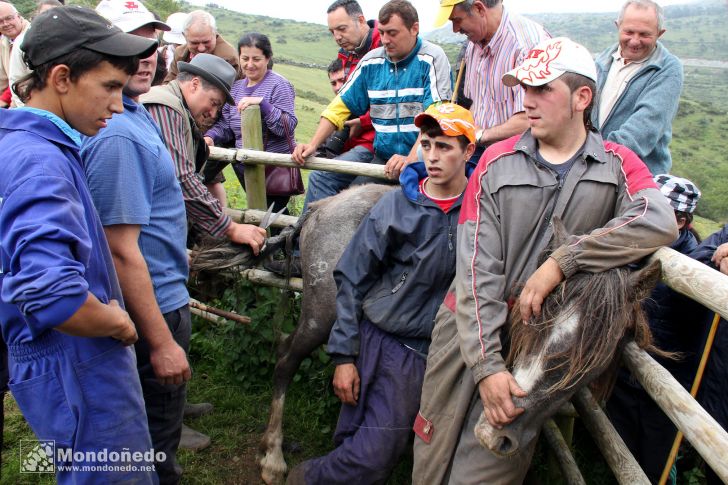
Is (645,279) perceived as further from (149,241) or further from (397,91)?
(397,91)

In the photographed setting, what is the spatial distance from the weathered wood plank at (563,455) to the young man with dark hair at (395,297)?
0.77 metres

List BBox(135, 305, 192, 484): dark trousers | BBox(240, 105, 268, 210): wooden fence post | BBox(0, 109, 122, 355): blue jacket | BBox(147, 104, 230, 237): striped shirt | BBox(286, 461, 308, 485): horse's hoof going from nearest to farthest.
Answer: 1. BBox(0, 109, 122, 355): blue jacket
2. BBox(135, 305, 192, 484): dark trousers
3. BBox(147, 104, 230, 237): striped shirt
4. BBox(286, 461, 308, 485): horse's hoof
5. BBox(240, 105, 268, 210): wooden fence post

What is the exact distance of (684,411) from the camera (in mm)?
2018

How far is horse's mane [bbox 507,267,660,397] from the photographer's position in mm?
2209

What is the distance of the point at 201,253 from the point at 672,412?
2.82 m

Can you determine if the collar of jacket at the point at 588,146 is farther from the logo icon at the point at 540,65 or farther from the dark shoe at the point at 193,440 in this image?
the dark shoe at the point at 193,440

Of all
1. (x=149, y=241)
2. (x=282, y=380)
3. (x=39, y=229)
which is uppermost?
(x=39, y=229)

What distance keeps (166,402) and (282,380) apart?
4.13ft

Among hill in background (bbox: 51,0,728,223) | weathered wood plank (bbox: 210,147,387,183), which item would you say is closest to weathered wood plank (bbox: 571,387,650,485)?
weathered wood plank (bbox: 210,147,387,183)

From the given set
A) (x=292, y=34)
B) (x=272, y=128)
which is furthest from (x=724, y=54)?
(x=272, y=128)

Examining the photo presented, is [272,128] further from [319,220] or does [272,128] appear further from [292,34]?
[292,34]

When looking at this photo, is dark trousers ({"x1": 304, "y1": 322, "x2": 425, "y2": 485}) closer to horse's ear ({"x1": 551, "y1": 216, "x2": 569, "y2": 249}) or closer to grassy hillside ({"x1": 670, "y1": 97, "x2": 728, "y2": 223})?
horse's ear ({"x1": 551, "y1": 216, "x2": 569, "y2": 249})

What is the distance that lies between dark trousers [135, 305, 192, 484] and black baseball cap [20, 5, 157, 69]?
1.23 meters

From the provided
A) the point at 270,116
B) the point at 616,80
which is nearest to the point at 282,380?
the point at 270,116
